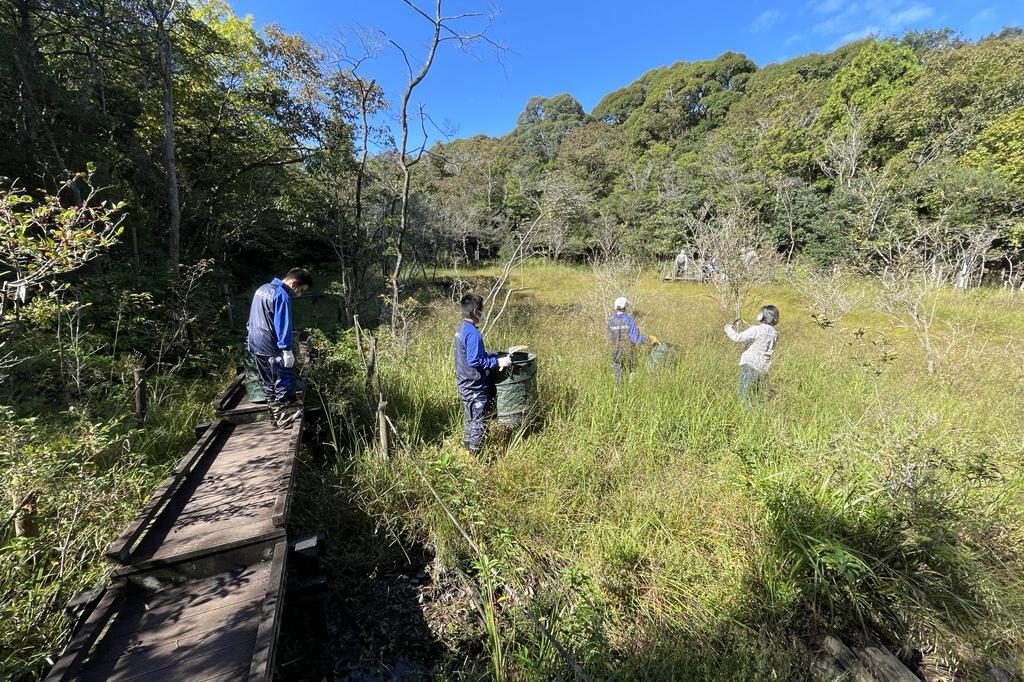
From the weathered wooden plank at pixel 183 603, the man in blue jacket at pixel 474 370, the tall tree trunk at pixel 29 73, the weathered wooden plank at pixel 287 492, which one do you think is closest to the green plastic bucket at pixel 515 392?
the man in blue jacket at pixel 474 370

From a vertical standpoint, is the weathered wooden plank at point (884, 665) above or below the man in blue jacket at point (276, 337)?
below

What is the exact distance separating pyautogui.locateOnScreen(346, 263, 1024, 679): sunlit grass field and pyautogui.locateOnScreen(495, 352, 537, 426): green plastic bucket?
22cm

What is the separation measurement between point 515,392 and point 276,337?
2.23 m

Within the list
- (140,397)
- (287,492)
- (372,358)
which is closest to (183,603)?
(287,492)

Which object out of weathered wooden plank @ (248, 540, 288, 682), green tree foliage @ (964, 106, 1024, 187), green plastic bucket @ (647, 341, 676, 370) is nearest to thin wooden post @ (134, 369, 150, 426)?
weathered wooden plank @ (248, 540, 288, 682)

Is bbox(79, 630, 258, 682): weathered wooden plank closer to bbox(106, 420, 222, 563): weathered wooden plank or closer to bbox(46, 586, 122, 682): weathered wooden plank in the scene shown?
bbox(46, 586, 122, 682): weathered wooden plank

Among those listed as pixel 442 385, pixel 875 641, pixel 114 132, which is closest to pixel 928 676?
pixel 875 641

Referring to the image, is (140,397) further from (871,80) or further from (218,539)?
(871,80)

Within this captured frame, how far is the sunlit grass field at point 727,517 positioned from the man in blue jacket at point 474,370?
0.81 feet

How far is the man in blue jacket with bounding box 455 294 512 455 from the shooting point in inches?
128

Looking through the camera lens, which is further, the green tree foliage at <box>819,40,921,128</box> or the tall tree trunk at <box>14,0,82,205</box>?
the green tree foliage at <box>819,40,921,128</box>

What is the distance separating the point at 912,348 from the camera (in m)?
7.05

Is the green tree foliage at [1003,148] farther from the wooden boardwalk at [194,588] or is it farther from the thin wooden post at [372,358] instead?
the wooden boardwalk at [194,588]

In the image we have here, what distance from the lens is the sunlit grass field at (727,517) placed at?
2014 mm
